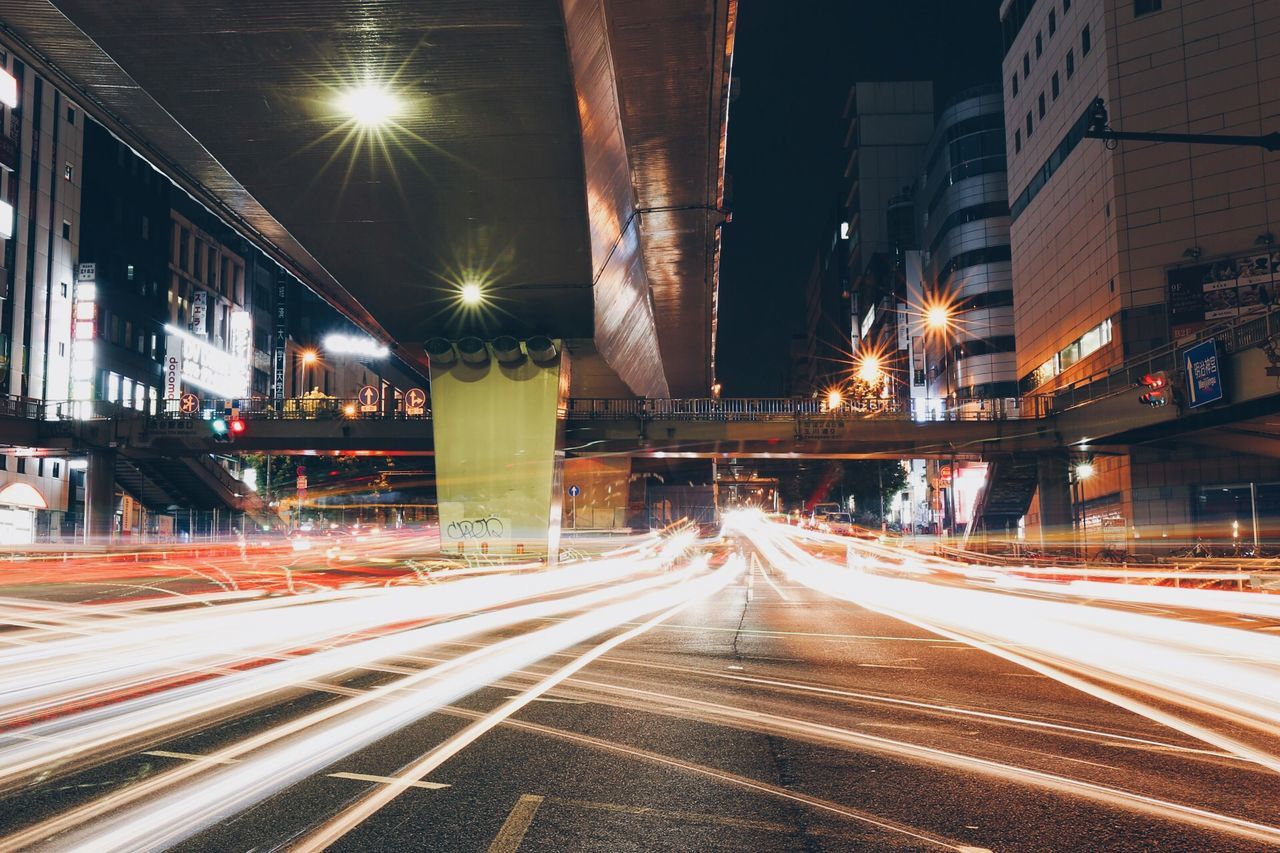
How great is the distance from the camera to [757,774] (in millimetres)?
6469

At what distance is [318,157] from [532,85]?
6483 mm

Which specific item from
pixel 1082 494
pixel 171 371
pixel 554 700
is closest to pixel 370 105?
pixel 554 700

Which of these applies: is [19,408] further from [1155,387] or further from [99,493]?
[1155,387]

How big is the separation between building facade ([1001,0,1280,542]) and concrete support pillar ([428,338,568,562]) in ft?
91.8

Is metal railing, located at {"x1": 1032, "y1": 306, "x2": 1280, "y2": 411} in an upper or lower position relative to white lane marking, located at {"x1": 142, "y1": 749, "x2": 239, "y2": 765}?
upper

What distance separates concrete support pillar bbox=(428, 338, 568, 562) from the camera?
127 ft

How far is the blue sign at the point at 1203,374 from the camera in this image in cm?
3122

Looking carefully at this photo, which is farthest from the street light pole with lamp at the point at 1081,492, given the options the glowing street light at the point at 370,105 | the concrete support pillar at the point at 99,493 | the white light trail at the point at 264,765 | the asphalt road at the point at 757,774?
the concrete support pillar at the point at 99,493

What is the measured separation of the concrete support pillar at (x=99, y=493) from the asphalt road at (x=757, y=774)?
48.2 metres

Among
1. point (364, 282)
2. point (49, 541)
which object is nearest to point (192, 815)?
point (364, 282)

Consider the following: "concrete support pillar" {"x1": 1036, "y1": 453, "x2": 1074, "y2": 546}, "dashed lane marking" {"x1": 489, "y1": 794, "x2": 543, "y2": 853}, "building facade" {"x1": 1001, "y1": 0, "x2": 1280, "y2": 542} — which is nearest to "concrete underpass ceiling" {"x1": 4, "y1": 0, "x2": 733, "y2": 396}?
"dashed lane marking" {"x1": 489, "y1": 794, "x2": 543, "y2": 853}

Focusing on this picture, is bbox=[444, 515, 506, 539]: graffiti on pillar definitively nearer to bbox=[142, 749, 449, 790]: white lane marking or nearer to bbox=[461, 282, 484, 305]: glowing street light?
bbox=[461, 282, 484, 305]: glowing street light

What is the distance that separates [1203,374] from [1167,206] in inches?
792

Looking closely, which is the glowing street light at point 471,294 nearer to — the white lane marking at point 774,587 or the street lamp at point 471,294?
the street lamp at point 471,294
